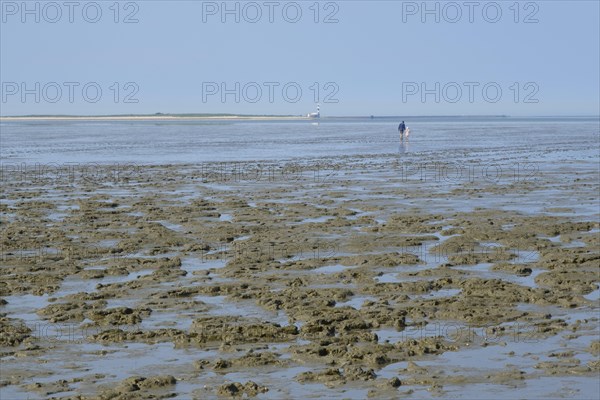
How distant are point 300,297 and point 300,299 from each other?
103 millimetres

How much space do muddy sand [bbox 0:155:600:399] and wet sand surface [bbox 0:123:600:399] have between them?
0.11ft

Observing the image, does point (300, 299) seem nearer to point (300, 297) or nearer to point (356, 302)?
point (300, 297)

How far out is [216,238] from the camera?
700 inches

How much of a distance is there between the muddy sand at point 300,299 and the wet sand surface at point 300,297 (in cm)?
3

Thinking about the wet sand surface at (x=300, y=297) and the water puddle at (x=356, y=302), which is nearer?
the wet sand surface at (x=300, y=297)

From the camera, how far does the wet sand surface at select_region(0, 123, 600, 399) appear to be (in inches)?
352

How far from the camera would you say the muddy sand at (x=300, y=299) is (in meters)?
8.93

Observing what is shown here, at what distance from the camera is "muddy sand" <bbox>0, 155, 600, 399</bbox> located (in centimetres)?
893

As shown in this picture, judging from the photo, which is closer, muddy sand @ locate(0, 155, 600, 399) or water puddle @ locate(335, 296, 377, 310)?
muddy sand @ locate(0, 155, 600, 399)

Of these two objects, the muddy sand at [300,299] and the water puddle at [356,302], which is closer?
the muddy sand at [300,299]

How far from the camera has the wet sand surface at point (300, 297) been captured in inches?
352

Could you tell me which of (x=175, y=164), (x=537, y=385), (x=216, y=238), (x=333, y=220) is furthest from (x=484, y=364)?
(x=175, y=164)

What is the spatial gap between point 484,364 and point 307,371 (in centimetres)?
169

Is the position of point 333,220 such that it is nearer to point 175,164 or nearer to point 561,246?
point 561,246
